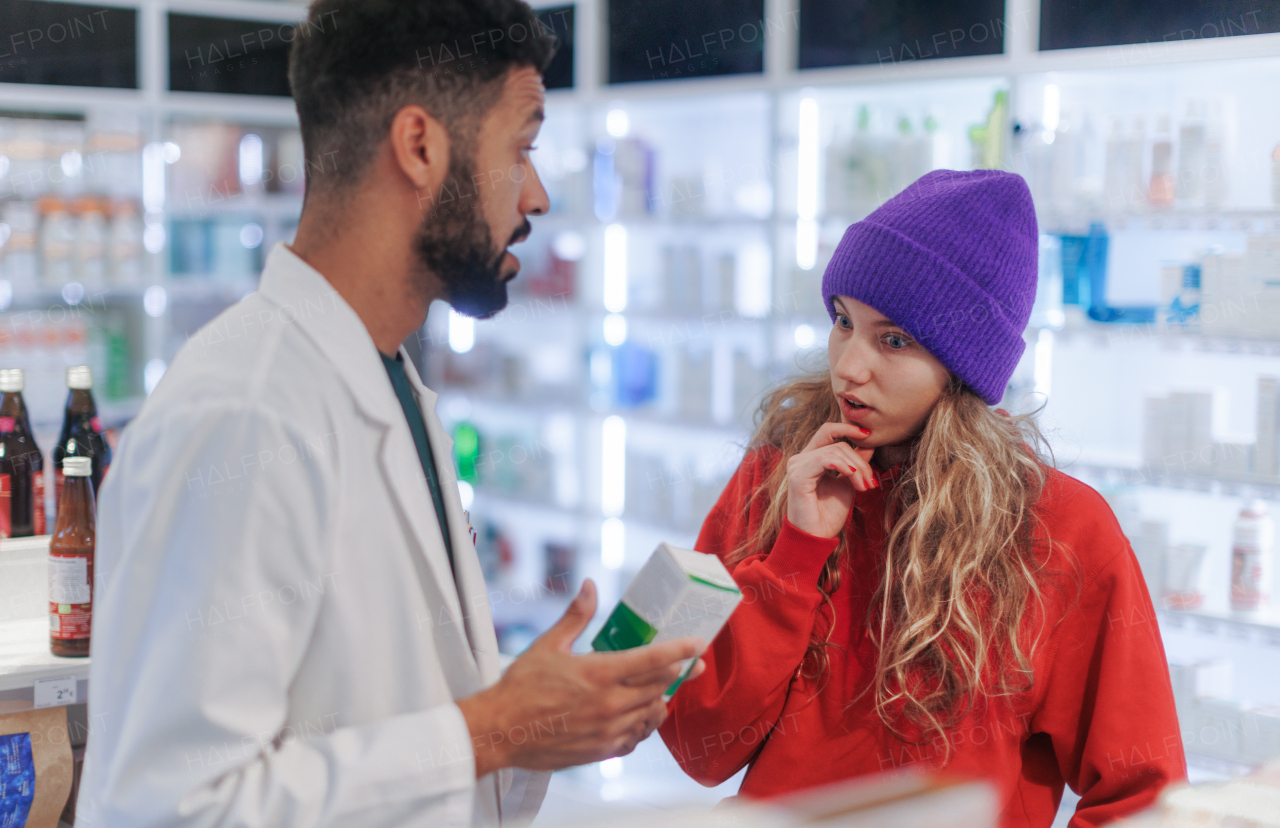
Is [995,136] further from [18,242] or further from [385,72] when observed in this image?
[18,242]

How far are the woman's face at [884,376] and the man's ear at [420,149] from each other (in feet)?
2.39

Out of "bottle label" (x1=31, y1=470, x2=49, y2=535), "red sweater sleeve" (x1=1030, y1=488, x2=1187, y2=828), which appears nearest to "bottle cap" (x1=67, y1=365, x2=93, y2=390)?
"bottle label" (x1=31, y1=470, x2=49, y2=535)

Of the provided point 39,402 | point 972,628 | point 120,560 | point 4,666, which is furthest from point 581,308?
point 120,560

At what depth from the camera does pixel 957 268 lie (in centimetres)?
157

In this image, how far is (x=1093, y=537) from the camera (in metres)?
1.55

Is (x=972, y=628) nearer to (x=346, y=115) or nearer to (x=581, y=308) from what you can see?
(x=346, y=115)

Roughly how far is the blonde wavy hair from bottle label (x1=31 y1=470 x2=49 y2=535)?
1.81 meters

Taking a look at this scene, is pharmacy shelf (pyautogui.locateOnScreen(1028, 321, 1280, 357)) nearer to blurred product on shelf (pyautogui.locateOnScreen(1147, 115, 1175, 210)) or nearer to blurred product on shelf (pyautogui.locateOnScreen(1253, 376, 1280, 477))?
blurred product on shelf (pyautogui.locateOnScreen(1253, 376, 1280, 477))

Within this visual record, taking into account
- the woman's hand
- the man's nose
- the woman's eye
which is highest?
the man's nose

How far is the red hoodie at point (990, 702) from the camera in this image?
146 cm

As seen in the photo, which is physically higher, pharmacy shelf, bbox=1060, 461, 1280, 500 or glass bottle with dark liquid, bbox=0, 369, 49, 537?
glass bottle with dark liquid, bbox=0, 369, 49, 537

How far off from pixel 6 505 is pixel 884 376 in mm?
1981

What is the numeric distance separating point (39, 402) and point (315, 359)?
13.7 ft

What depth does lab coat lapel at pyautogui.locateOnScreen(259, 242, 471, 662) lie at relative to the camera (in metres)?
1.18
